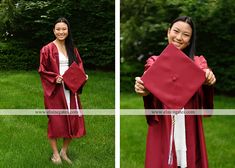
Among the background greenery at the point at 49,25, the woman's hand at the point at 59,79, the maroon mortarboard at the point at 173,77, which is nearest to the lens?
the maroon mortarboard at the point at 173,77

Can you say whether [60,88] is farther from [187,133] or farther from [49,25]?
[187,133]

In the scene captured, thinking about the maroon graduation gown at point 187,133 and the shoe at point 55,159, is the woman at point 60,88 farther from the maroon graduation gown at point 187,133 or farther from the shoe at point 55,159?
the maroon graduation gown at point 187,133

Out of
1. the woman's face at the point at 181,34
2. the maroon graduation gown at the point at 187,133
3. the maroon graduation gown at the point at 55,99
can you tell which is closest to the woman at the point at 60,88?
the maroon graduation gown at the point at 55,99

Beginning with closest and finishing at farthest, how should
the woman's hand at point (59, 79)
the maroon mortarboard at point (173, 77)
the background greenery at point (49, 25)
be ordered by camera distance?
the maroon mortarboard at point (173, 77), the woman's hand at point (59, 79), the background greenery at point (49, 25)

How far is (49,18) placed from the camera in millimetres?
3197

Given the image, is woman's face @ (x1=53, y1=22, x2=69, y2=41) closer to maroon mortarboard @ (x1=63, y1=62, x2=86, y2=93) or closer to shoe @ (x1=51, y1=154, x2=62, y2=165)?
maroon mortarboard @ (x1=63, y1=62, x2=86, y2=93)

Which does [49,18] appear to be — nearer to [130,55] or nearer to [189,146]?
[130,55]

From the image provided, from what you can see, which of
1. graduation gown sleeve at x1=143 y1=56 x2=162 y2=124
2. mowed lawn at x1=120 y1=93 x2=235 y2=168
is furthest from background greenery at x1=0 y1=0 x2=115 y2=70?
graduation gown sleeve at x1=143 y1=56 x2=162 y2=124

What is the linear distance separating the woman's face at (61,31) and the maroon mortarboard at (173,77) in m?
0.72

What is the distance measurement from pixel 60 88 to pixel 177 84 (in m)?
0.80

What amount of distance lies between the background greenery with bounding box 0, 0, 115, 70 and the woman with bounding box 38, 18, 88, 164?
71 mm

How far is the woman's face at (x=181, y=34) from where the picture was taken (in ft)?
8.78

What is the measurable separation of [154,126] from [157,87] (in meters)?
0.24

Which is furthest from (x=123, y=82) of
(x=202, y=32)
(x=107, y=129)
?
(x=202, y=32)
